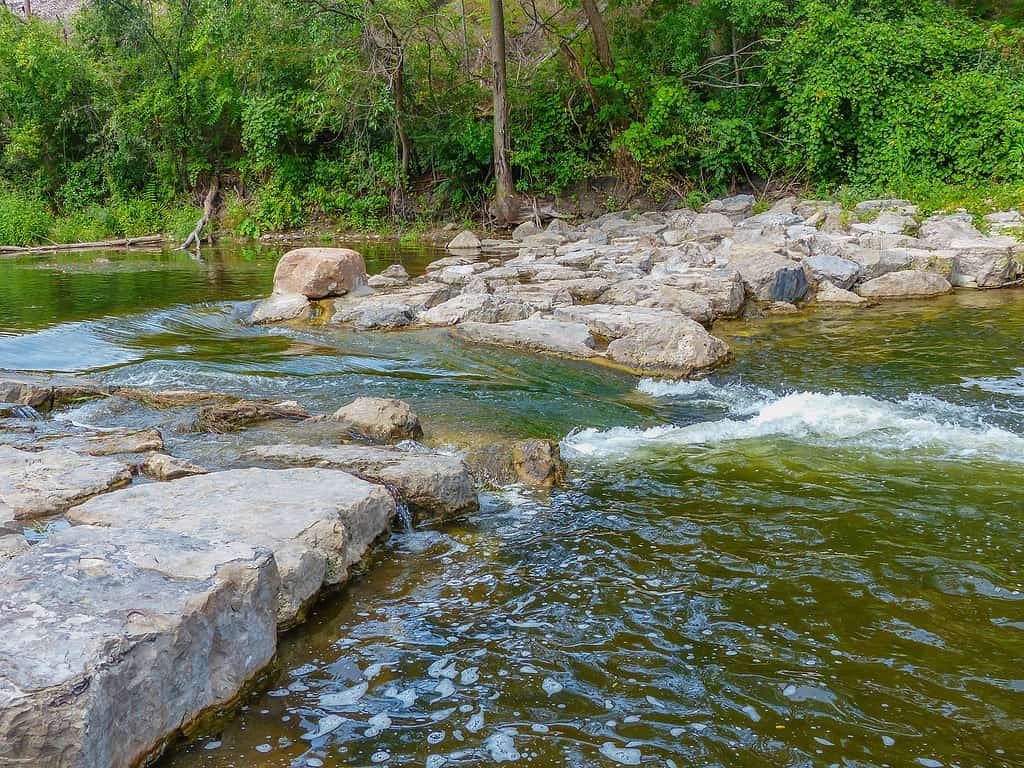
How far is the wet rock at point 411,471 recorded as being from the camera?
4.25 meters

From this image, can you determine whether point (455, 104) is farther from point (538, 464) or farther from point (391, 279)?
point (538, 464)

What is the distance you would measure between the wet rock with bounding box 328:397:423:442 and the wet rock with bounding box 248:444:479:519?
59 centimetres

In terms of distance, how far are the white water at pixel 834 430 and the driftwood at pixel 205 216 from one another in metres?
15.8

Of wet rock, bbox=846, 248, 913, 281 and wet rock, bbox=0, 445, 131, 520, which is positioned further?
wet rock, bbox=846, 248, 913, 281

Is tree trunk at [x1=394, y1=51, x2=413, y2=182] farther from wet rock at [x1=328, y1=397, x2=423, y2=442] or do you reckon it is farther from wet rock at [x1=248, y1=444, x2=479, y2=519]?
wet rock at [x1=248, y1=444, x2=479, y2=519]

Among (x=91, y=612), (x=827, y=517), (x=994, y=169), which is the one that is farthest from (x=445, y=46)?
(x=91, y=612)

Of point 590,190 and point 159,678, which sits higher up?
point 590,190

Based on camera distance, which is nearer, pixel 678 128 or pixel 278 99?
pixel 678 128

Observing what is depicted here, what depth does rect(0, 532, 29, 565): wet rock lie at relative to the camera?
3016 millimetres

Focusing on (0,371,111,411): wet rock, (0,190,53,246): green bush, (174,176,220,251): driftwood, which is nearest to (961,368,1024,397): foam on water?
(0,371,111,411): wet rock

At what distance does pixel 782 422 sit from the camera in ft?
19.3

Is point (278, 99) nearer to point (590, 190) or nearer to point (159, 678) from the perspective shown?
point (590, 190)

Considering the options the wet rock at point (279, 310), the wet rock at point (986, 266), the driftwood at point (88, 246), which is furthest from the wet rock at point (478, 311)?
the driftwood at point (88, 246)

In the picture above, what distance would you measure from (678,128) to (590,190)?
2433 millimetres
